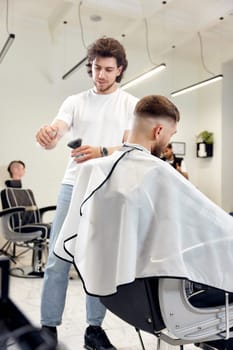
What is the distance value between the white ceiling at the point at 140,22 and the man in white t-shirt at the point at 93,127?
3.44 meters

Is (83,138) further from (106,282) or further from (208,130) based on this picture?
(208,130)

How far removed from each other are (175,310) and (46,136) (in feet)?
3.14

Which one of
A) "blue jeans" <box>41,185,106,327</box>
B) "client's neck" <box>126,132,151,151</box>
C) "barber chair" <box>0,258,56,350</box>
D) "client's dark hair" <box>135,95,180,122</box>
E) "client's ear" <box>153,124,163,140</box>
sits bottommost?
"blue jeans" <box>41,185,106,327</box>

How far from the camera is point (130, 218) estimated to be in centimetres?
117

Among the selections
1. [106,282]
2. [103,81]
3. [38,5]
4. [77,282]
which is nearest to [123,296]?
[106,282]

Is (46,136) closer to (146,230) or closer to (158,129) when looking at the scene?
(158,129)

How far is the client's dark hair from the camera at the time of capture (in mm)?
1339

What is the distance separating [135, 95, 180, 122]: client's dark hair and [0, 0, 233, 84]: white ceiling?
4.03m

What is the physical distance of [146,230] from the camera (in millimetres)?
1201

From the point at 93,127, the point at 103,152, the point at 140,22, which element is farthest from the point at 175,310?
the point at 140,22

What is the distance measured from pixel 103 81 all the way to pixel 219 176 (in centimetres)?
517

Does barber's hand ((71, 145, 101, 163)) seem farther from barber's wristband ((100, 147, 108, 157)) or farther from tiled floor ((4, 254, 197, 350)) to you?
tiled floor ((4, 254, 197, 350))

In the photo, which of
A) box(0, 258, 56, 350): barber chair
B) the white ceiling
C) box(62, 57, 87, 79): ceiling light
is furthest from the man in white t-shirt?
the white ceiling

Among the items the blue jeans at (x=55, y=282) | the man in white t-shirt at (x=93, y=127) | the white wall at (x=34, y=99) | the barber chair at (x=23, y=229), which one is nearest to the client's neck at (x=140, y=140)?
the man in white t-shirt at (x=93, y=127)
